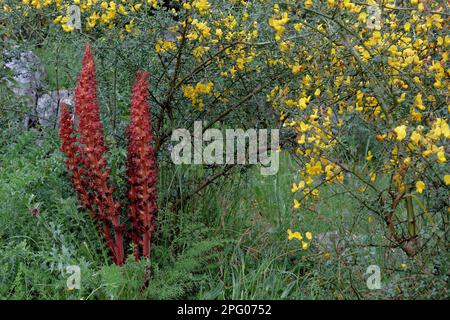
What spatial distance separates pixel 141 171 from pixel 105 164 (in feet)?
0.69

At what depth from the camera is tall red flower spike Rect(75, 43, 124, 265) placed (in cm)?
323

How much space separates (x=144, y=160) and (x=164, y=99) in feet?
2.02

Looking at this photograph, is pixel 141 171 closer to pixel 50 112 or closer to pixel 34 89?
pixel 34 89

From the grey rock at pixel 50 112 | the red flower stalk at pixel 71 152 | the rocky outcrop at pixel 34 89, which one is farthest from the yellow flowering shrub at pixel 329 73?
the grey rock at pixel 50 112

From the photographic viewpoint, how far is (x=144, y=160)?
3283 millimetres

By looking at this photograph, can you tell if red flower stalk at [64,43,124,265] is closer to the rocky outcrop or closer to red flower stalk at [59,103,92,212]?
red flower stalk at [59,103,92,212]

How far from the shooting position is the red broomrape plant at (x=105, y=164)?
3236mm

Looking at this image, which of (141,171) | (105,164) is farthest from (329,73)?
(105,164)

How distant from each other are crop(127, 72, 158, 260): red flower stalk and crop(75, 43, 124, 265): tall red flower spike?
0.10 metres

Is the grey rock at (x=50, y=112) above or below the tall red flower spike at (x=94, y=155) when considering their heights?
above

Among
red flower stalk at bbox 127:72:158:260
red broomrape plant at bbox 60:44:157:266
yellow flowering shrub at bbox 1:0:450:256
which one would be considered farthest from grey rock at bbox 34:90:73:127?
red flower stalk at bbox 127:72:158:260

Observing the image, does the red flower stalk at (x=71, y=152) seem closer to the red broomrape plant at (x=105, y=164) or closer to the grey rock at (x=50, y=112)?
the red broomrape plant at (x=105, y=164)

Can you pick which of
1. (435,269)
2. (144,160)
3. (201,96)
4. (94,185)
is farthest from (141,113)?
(435,269)
